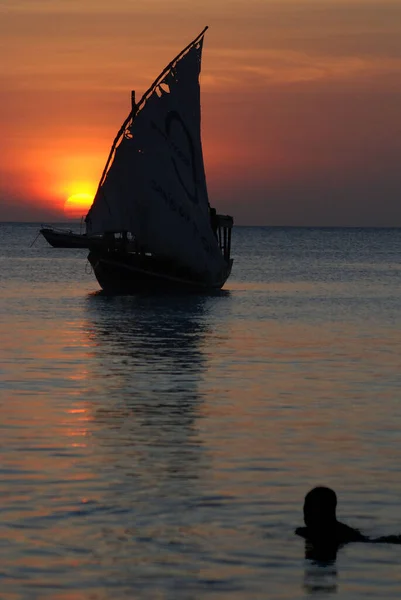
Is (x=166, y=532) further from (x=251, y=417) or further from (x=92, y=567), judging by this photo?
(x=251, y=417)

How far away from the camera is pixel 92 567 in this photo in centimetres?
1364

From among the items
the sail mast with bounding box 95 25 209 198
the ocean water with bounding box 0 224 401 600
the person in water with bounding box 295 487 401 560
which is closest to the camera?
the ocean water with bounding box 0 224 401 600

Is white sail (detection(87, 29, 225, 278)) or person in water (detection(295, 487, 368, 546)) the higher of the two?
white sail (detection(87, 29, 225, 278))

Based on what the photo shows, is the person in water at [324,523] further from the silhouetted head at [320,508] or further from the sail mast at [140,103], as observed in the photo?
the sail mast at [140,103]

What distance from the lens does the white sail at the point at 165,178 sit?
232 ft

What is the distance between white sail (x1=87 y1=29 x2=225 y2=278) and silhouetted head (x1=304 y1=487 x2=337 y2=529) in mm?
55735

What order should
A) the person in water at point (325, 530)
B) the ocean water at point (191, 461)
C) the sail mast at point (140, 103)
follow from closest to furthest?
1. the ocean water at point (191, 461)
2. the person in water at point (325, 530)
3. the sail mast at point (140, 103)

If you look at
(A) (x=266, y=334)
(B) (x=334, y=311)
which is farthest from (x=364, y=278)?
(A) (x=266, y=334)

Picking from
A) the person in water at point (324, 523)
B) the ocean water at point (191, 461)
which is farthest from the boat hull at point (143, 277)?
the person in water at point (324, 523)

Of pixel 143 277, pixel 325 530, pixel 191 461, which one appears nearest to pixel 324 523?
pixel 325 530

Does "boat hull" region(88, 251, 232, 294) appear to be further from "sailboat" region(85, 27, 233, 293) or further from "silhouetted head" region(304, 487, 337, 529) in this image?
"silhouetted head" region(304, 487, 337, 529)

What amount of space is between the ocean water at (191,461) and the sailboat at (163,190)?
84.8 feet

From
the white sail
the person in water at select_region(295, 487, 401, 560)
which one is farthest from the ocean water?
the white sail

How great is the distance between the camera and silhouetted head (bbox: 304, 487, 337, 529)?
1458cm
